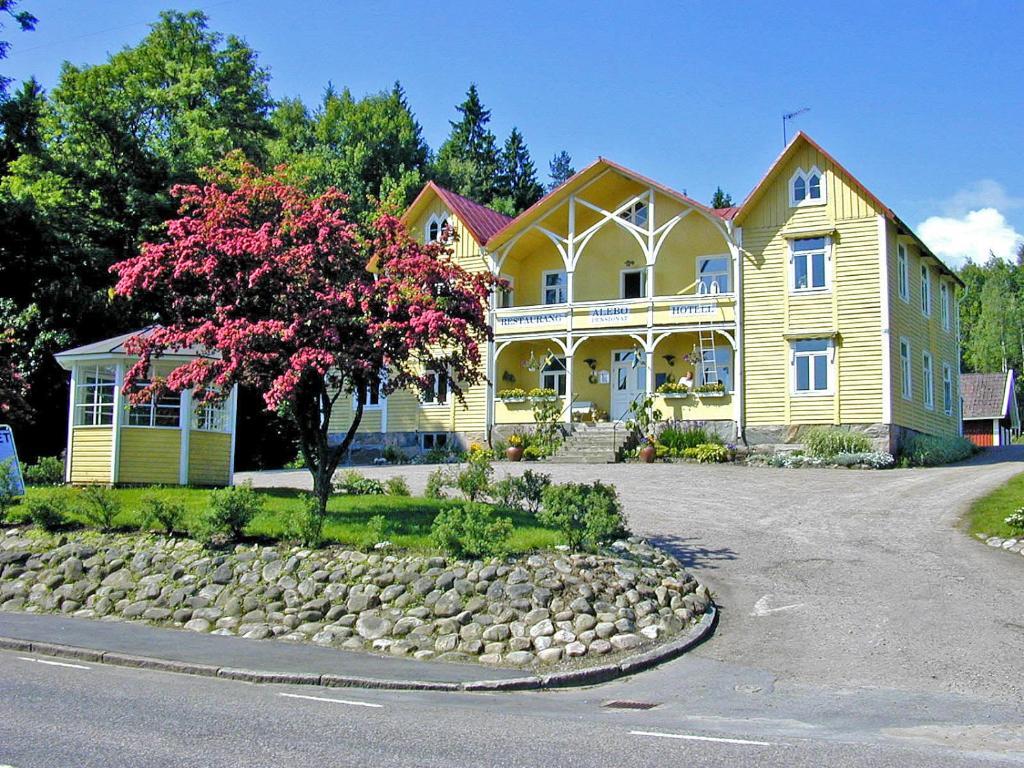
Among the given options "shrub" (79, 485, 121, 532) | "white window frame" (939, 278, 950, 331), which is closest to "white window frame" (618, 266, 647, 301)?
"white window frame" (939, 278, 950, 331)

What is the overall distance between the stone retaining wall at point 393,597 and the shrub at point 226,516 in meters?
0.30

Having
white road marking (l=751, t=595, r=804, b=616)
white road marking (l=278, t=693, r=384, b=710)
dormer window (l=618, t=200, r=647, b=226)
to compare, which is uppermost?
dormer window (l=618, t=200, r=647, b=226)

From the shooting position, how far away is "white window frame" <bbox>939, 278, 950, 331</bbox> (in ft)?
126

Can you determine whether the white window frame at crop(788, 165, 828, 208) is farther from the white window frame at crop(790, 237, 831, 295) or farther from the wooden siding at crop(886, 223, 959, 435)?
the wooden siding at crop(886, 223, 959, 435)

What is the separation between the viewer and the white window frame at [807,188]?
106 ft

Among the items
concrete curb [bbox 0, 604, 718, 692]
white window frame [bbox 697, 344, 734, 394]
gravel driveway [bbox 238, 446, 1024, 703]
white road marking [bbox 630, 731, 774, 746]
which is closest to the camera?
white road marking [bbox 630, 731, 774, 746]

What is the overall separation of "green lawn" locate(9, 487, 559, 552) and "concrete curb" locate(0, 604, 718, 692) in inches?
118

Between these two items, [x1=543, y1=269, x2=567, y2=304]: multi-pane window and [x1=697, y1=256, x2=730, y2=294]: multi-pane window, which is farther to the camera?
[x1=543, y1=269, x2=567, y2=304]: multi-pane window

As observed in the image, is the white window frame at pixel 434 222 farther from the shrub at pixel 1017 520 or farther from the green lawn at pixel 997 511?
the shrub at pixel 1017 520

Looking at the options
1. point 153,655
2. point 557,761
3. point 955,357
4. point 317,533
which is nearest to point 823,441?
point 955,357

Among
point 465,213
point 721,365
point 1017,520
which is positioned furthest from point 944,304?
point 1017,520

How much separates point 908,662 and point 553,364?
26360 mm

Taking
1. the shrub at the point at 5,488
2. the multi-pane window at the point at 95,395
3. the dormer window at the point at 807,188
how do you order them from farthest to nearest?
the dormer window at the point at 807,188, the multi-pane window at the point at 95,395, the shrub at the point at 5,488

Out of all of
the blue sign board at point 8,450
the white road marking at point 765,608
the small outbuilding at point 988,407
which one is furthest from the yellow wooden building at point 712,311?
the small outbuilding at point 988,407
